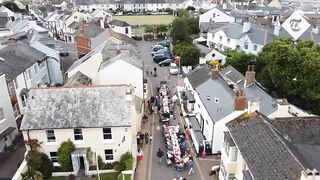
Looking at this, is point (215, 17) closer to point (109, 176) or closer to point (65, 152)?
point (109, 176)

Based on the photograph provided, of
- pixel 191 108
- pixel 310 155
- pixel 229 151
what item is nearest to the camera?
pixel 310 155

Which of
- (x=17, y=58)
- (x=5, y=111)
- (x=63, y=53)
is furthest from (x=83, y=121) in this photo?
(x=63, y=53)

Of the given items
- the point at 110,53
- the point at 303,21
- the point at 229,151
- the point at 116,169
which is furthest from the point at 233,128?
the point at 303,21

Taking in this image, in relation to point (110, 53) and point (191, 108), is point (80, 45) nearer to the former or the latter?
point (110, 53)

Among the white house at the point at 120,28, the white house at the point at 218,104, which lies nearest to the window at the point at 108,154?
the white house at the point at 218,104

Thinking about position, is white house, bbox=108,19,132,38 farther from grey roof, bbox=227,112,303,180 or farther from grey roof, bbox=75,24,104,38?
grey roof, bbox=227,112,303,180

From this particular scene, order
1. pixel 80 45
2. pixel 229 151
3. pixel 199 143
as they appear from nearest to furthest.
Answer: pixel 229 151 → pixel 199 143 → pixel 80 45
